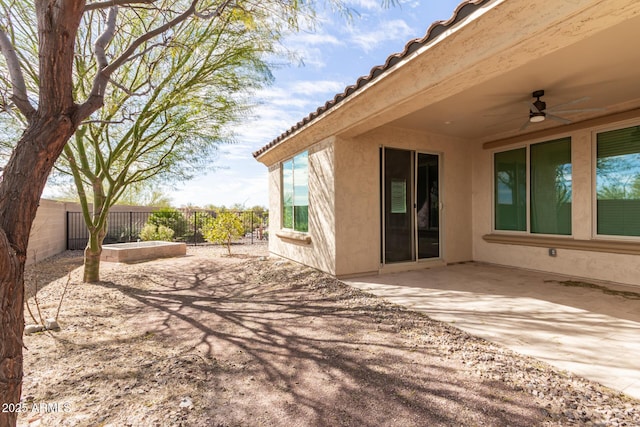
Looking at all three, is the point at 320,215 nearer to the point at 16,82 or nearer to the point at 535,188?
the point at 535,188

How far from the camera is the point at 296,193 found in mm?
6609

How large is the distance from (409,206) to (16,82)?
18.0 ft

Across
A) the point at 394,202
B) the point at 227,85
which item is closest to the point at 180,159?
the point at 227,85

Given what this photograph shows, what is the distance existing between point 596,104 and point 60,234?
1400 cm

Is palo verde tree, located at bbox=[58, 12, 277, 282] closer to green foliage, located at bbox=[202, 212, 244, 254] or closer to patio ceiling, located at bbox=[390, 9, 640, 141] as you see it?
patio ceiling, located at bbox=[390, 9, 640, 141]

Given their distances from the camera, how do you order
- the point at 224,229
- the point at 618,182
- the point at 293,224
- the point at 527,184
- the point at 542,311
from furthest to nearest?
the point at 224,229
the point at 293,224
the point at 527,184
the point at 618,182
the point at 542,311

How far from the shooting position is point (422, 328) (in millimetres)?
2988

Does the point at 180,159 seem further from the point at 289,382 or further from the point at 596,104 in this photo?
the point at 596,104

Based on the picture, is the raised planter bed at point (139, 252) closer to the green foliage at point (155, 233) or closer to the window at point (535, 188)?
the green foliage at point (155, 233)

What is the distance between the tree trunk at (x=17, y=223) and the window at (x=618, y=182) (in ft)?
22.0

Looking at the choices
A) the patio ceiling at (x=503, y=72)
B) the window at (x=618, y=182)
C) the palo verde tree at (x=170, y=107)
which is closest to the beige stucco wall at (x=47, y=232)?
the palo verde tree at (x=170, y=107)

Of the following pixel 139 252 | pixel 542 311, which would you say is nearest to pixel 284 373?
pixel 542 311

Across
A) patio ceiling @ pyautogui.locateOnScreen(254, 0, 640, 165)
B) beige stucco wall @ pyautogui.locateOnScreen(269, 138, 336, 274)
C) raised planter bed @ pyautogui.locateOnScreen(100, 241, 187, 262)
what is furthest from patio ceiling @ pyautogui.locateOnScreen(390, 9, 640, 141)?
raised planter bed @ pyautogui.locateOnScreen(100, 241, 187, 262)

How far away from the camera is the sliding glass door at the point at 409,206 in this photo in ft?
18.3
